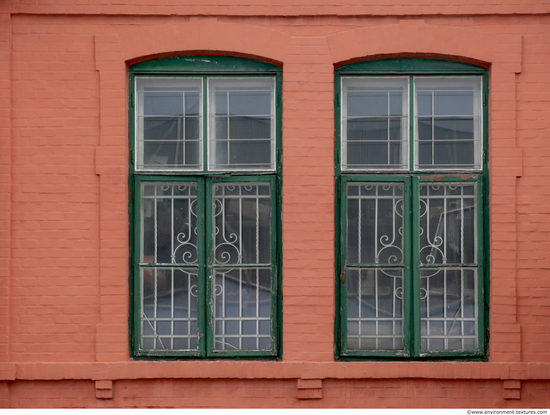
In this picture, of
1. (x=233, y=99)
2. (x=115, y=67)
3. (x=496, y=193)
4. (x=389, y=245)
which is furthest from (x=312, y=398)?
(x=115, y=67)

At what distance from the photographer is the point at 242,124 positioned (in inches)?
217

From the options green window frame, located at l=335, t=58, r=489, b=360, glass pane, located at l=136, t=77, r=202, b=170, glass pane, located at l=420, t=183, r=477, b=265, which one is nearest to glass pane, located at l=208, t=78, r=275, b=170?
glass pane, located at l=136, t=77, r=202, b=170

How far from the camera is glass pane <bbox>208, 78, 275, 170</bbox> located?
548 centimetres

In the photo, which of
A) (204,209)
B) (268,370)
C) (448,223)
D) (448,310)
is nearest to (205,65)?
(204,209)

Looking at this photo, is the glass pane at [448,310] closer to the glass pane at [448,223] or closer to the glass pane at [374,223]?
the glass pane at [448,223]

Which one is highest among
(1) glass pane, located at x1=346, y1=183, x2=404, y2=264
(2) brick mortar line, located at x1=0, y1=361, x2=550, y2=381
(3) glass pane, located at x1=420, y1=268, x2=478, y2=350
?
(1) glass pane, located at x1=346, y1=183, x2=404, y2=264

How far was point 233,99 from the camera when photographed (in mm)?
5520

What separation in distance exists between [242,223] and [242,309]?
0.80 metres

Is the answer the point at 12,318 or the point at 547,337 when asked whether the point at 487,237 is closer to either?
the point at 547,337

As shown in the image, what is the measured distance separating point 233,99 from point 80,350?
106 inches

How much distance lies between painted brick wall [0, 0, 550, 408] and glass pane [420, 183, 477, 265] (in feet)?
0.74

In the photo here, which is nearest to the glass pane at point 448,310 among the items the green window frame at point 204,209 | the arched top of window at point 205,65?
the green window frame at point 204,209

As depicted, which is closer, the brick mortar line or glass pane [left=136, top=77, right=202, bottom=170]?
the brick mortar line

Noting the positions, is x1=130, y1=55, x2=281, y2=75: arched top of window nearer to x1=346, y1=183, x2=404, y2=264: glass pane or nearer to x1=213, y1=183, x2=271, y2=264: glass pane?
x1=213, y1=183, x2=271, y2=264: glass pane
